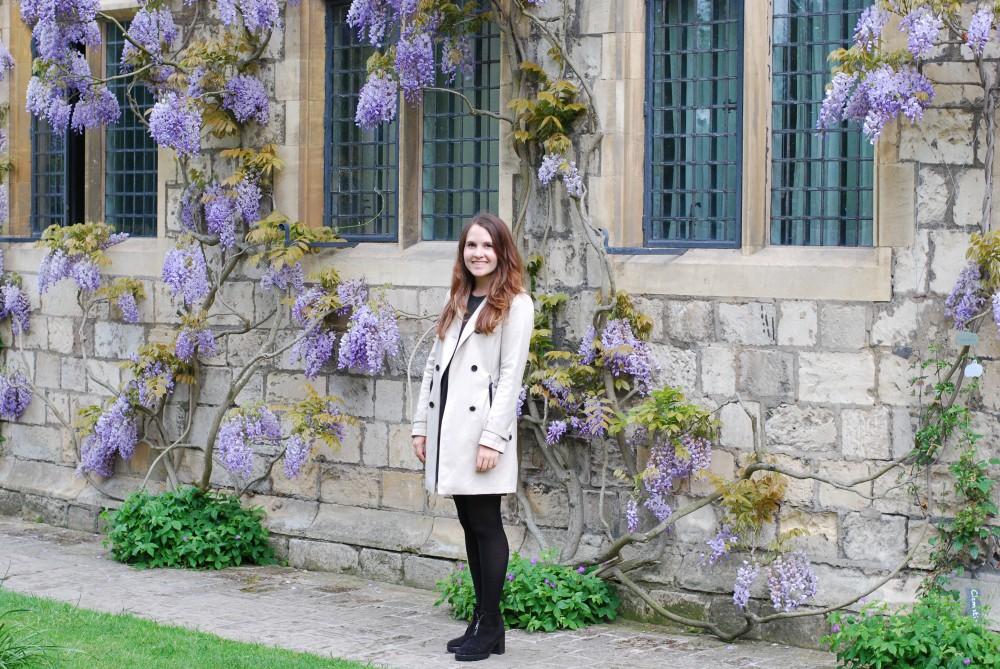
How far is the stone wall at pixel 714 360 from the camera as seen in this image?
22.5ft

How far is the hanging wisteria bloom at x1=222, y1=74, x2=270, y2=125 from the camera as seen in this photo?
30.5 feet

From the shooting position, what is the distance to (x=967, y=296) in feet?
21.9

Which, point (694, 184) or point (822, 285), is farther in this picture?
point (694, 184)

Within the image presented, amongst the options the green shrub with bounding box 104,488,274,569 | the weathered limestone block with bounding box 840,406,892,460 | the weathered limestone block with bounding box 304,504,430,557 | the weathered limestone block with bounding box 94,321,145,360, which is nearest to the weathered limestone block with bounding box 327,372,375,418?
the weathered limestone block with bounding box 304,504,430,557

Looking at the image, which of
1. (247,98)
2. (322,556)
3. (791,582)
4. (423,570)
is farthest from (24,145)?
(791,582)

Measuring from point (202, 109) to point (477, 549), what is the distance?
158 inches

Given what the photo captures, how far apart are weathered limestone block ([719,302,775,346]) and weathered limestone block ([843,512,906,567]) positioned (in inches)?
37.3

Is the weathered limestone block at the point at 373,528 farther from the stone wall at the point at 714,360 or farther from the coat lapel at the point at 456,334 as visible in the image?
the coat lapel at the point at 456,334

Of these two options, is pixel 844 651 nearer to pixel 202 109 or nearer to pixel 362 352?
pixel 362 352

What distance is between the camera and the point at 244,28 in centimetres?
931

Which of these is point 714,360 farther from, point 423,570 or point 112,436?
point 112,436

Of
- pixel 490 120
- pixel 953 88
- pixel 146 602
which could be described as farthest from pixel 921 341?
pixel 146 602

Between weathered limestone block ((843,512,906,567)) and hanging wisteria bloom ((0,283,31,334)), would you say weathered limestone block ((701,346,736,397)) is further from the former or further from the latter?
hanging wisteria bloom ((0,283,31,334))

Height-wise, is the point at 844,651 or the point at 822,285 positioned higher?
the point at 822,285
